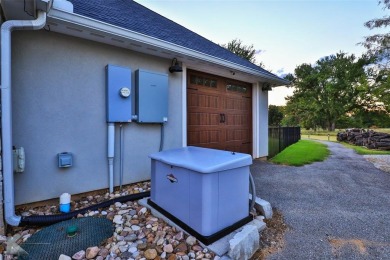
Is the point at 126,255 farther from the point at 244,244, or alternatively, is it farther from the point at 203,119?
the point at 203,119

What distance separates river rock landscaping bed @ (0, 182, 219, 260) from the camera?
1738mm

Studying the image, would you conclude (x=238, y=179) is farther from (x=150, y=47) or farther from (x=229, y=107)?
(x=229, y=107)

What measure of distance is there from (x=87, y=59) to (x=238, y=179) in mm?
2792

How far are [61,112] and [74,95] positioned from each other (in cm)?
30

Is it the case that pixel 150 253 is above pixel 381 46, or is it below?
below

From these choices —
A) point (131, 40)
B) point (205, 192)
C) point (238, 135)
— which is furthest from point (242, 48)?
point (205, 192)

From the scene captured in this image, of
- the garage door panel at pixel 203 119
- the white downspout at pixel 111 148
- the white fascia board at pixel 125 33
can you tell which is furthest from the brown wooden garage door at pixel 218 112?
the white downspout at pixel 111 148

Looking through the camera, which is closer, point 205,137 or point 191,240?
point 191,240

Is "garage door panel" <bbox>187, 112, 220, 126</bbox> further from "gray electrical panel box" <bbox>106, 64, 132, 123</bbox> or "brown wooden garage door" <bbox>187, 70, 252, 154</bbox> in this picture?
"gray electrical panel box" <bbox>106, 64, 132, 123</bbox>

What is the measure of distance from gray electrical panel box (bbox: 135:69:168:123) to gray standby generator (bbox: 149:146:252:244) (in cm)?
136

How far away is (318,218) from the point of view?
8.35 ft

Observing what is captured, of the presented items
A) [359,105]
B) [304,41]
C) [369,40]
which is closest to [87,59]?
[304,41]

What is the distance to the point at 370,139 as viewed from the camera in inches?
425

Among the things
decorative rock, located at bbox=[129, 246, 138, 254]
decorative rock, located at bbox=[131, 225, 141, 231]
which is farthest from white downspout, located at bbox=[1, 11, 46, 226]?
decorative rock, located at bbox=[129, 246, 138, 254]
